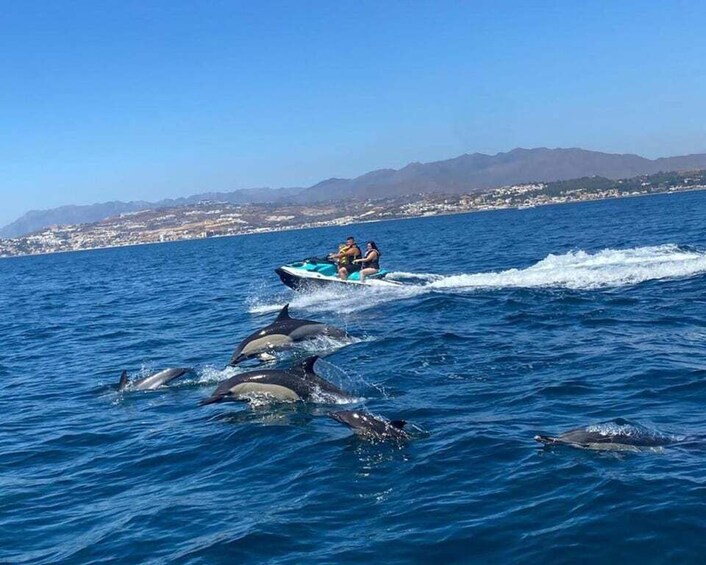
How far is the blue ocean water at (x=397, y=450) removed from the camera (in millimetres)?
9328

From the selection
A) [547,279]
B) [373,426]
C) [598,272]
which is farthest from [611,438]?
[598,272]

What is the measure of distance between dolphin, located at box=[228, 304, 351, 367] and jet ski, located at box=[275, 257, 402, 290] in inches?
480

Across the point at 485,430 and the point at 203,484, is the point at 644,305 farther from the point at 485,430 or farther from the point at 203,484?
the point at 203,484

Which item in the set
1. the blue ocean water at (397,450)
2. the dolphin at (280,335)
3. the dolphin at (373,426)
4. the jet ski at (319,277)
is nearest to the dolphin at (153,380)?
the blue ocean water at (397,450)

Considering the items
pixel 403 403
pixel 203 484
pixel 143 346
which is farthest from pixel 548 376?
pixel 143 346

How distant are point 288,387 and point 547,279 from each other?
63.1ft

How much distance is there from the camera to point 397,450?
40.4ft

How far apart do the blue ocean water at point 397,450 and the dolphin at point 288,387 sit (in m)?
0.42

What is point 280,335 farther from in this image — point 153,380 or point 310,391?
point 310,391

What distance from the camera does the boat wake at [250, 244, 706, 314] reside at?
3050 centimetres

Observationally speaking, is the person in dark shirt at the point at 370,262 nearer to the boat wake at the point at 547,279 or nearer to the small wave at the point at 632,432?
the boat wake at the point at 547,279

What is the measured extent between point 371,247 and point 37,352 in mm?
16216

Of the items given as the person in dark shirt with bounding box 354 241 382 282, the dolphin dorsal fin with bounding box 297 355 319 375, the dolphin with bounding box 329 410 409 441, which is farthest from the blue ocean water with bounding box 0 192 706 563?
the person in dark shirt with bounding box 354 241 382 282

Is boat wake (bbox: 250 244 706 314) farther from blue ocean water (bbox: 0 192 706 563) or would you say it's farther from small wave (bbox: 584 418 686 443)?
small wave (bbox: 584 418 686 443)
